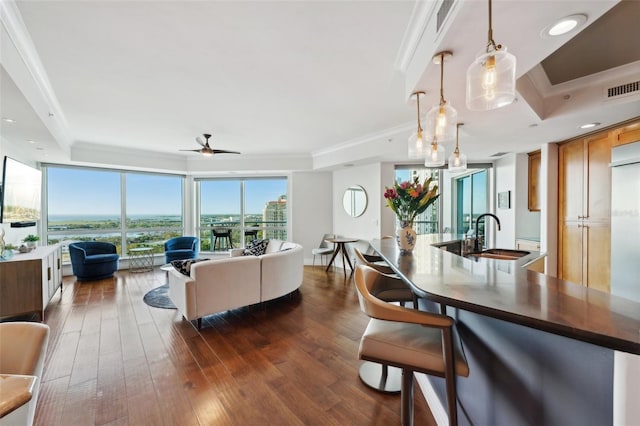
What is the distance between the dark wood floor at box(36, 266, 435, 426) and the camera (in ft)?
5.64

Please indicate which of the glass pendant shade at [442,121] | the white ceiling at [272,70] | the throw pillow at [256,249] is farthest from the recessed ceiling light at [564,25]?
the throw pillow at [256,249]

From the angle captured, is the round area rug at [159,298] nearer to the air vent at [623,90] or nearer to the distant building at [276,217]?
the distant building at [276,217]

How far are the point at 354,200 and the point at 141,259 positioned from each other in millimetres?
5019

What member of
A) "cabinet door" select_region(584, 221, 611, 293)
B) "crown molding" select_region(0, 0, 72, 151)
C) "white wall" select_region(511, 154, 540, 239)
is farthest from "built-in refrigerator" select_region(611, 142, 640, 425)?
"crown molding" select_region(0, 0, 72, 151)

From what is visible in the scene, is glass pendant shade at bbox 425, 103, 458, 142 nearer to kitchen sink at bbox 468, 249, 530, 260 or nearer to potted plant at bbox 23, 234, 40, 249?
kitchen sink at bbox 468, 249, 530, 260

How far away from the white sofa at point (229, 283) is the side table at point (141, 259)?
9.55 ft

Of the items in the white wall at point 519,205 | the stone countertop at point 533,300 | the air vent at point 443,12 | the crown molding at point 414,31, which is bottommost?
the stone countertop at point 533,300

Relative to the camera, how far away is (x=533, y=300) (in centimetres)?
95

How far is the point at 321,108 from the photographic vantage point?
344 centimetres

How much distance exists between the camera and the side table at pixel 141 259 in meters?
5.59

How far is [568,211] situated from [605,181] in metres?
0.59

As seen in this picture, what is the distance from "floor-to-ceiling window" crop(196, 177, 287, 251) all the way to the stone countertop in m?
5.54

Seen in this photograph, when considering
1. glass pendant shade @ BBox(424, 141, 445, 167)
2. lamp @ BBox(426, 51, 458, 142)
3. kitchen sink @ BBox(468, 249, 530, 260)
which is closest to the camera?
lamp @ BBox(426, 51, 458, 142)

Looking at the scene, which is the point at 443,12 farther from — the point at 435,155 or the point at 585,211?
the point at 585,211
